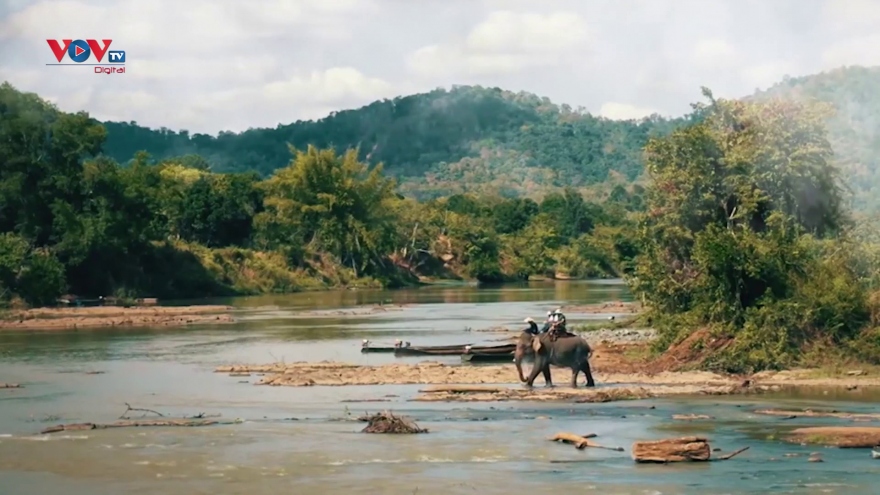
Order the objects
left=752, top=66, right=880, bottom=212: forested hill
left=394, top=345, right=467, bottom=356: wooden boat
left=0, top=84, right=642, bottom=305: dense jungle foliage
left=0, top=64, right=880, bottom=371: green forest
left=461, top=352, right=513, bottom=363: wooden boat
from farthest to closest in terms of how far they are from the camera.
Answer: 1. left=0, top=84, right=642, bottom=305: dense jungle foliage
2. left=752, top=66, right=880, bottom=212: forested hill
3. left=394, top=345, right=467, bottom=356: wooden boat
4. left=461, top=352, right=513, bottom=363: wooden boat
5. left=0, top=64, right=880, bottom=371: green forest

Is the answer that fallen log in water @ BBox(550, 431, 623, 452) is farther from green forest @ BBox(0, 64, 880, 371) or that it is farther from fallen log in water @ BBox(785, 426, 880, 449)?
green forest @ BBox(0, 64, 880, 371)

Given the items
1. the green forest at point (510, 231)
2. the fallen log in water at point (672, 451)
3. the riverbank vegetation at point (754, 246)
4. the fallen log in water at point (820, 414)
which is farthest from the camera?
the green forest at point (510, 231)

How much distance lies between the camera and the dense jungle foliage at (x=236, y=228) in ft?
221

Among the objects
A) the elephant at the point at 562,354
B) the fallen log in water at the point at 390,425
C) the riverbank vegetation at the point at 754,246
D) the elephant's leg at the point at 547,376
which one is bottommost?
the fallen log in water at the point at 390,425

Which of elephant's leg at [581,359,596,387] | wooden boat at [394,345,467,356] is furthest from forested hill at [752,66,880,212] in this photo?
elephant's leg at [581,359,596,387]

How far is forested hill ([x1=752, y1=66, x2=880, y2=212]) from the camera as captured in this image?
38.8 meters

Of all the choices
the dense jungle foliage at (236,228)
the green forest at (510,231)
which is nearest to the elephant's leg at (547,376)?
the green forest at (510,231)

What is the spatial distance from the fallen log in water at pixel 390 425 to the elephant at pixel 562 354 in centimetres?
576

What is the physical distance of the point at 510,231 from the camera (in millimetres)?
127562

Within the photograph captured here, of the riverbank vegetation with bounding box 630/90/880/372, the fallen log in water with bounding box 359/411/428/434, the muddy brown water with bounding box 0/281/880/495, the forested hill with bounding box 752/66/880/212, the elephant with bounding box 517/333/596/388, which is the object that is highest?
the forested hill with bounding box 752/66/880/212

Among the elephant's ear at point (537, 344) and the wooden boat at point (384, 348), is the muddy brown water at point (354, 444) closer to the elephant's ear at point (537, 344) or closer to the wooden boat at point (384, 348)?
the wooden boat at point (384, 348)

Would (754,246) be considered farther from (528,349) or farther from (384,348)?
(384,348)

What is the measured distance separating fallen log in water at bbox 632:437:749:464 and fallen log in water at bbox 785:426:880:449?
2226 mm

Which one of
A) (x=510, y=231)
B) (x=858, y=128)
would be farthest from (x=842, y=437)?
(x=510, y=231)
